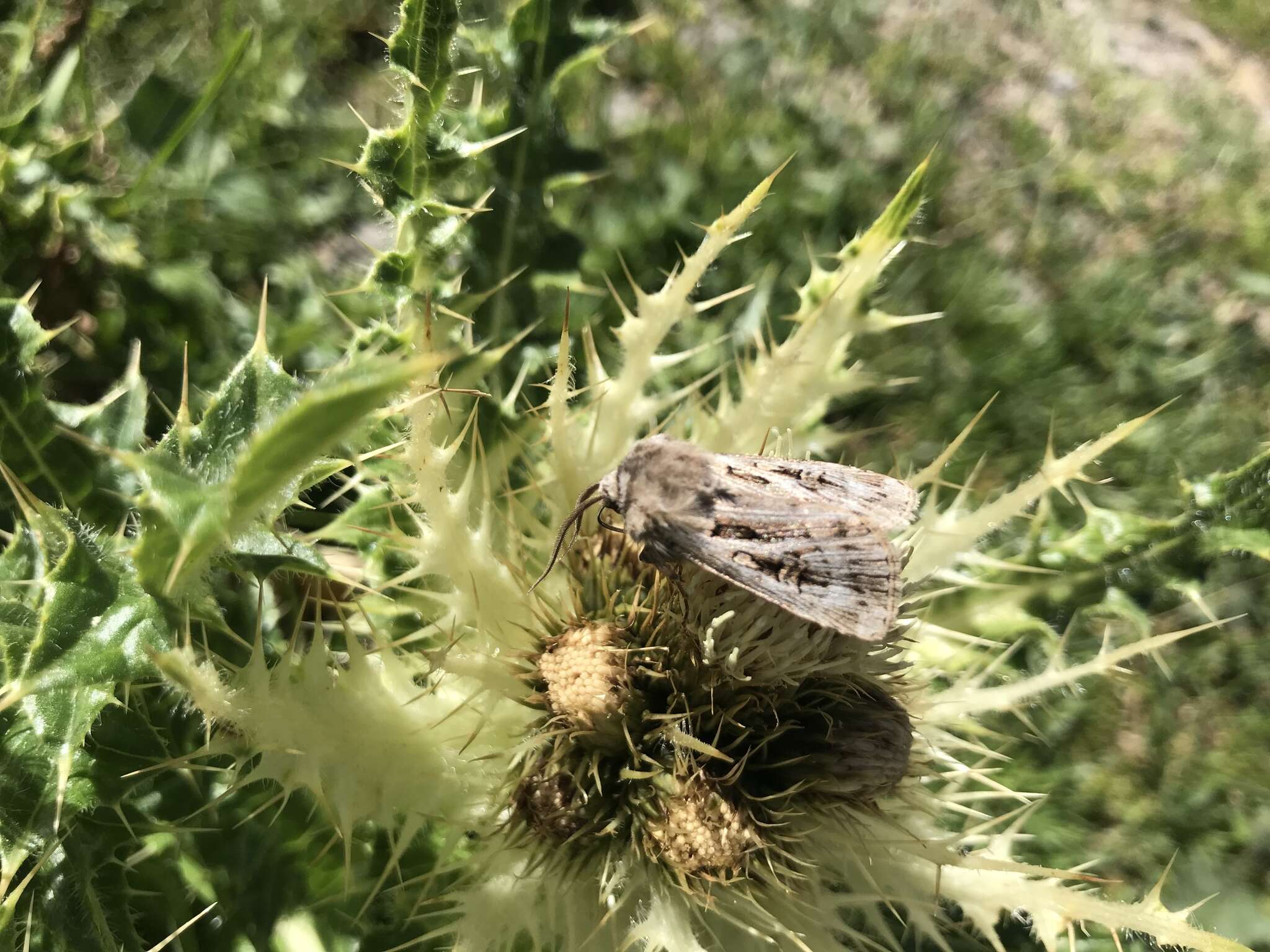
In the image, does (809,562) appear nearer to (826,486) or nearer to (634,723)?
(826,486)

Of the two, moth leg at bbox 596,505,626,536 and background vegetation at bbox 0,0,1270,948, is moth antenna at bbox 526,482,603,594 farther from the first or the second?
background vegetation at bbox 0,0,1270,948

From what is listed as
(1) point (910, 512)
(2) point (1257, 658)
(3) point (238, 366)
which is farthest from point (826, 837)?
(2) point (1257, 658)

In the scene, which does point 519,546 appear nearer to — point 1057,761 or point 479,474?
point 479,474

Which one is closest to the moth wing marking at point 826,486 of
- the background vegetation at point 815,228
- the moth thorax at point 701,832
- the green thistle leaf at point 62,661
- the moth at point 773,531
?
the moth at point 773,531

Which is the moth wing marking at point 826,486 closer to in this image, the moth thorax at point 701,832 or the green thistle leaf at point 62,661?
the moth thorax at point 701,832

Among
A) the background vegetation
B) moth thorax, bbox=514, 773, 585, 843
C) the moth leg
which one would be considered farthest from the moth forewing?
the background vegetation

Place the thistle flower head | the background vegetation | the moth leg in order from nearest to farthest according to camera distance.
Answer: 1. the thistle flower head
2. the moth leg
3. the background vegetation
